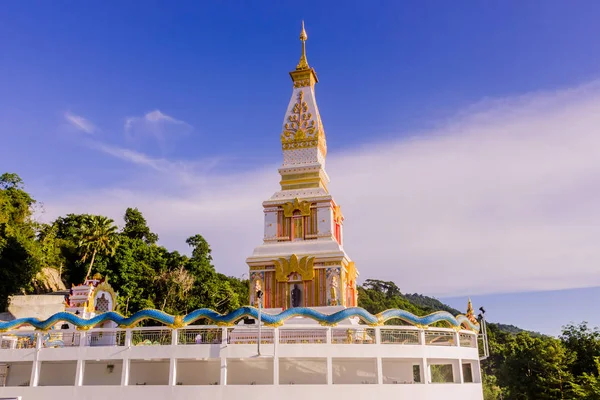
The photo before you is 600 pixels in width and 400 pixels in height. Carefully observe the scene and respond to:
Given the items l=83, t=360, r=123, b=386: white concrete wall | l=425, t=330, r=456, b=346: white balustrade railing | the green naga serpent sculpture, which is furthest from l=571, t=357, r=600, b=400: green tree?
l=83, t=360, r=123, b=386: white concrete wall

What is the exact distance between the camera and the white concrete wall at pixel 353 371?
2120cm

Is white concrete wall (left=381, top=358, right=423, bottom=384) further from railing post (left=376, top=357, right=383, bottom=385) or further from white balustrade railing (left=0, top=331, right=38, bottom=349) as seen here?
white balustrade railing (left=0, top=331, right=38, bottom=349)

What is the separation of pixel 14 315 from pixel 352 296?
23070 mm

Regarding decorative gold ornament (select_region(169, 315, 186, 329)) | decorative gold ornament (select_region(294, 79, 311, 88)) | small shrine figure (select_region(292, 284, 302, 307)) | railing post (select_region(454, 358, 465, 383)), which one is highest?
decorative gold ornament (select_region(294, 79, 311, 88))

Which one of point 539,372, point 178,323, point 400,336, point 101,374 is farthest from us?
point 539,372

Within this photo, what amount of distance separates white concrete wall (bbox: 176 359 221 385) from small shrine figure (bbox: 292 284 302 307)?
7.17 metres

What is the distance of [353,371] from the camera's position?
2138 cm

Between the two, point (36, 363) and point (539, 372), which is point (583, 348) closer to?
point (539, 372)

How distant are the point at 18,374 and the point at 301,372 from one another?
12.0 m

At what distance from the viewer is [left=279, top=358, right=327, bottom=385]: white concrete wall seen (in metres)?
20.6

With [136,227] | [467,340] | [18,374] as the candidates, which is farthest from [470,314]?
[136,227]

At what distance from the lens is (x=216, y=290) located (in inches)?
2002

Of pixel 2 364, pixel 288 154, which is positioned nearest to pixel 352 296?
pixel 288 154

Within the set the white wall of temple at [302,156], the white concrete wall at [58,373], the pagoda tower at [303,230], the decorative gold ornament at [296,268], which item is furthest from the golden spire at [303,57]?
→ the white concrete wall at [58,373]
